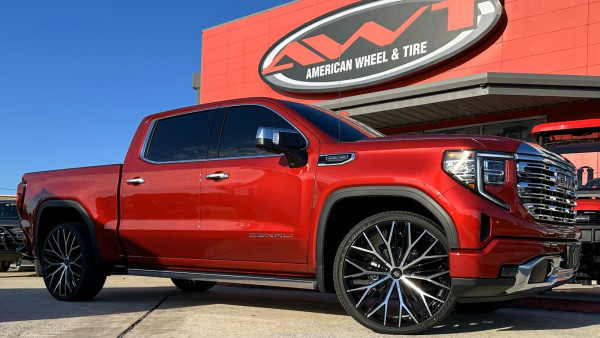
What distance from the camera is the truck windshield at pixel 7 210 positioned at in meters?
13.5

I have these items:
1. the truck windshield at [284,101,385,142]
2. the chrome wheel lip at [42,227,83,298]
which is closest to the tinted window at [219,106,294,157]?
the truck windshield at [284,101,385,142]

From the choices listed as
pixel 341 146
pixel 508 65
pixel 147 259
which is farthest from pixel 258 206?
pixel 508 65

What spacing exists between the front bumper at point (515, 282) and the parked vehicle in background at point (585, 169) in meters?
2.32

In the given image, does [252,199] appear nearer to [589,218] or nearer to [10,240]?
[589,218]

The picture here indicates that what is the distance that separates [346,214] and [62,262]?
3.36m

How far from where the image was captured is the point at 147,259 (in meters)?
5.84

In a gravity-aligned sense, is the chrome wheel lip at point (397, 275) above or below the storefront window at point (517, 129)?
below

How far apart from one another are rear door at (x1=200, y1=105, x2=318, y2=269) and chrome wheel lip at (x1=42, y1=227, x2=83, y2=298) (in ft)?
5.70

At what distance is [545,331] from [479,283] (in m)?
1.11

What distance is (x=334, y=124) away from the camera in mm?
5207

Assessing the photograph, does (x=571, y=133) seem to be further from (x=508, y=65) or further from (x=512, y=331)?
(x=508, y=65)

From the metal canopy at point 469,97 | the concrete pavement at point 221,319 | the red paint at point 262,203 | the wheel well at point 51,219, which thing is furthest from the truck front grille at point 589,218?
the metal canopy at point 469,97

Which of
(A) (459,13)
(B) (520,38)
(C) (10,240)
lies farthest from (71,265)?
(A) (459,13)

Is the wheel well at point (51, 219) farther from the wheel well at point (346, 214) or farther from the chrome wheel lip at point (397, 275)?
the chrome wheel lip at point (397, 275)
